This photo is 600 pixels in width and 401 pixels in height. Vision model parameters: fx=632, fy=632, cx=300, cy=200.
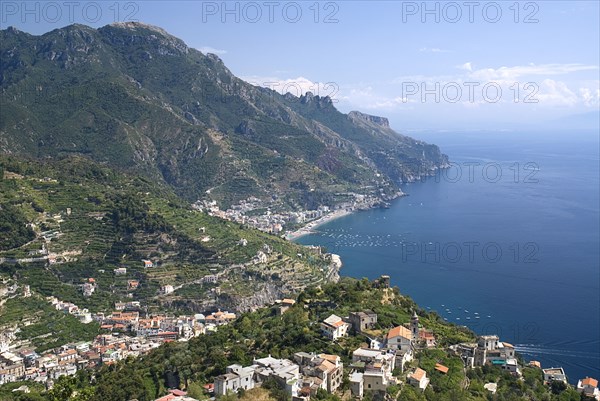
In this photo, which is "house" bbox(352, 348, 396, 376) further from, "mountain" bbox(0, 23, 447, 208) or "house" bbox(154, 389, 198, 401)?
"mountain" bbox(0, 23, 447, 208)

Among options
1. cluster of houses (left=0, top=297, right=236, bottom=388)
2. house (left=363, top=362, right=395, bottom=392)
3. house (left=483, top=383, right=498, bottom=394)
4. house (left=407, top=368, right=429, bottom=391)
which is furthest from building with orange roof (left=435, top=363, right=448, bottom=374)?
cluster of houses (left=0, top=297, right=236, bottom=388)

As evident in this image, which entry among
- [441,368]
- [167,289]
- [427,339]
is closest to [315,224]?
[167,289]

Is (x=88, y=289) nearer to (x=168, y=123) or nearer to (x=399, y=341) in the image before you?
(x=399, y=341)

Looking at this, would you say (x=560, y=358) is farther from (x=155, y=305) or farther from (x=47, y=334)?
(x=47, y=334)

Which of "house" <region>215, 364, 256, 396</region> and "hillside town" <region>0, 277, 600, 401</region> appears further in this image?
"hillside town" <region>0, 277, 600, 401</region>

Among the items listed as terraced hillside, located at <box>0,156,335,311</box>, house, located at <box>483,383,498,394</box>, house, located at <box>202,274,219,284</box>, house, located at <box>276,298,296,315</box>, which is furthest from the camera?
house, located at <box>202,274,219,284</box>

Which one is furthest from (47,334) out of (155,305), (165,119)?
(165,119)
